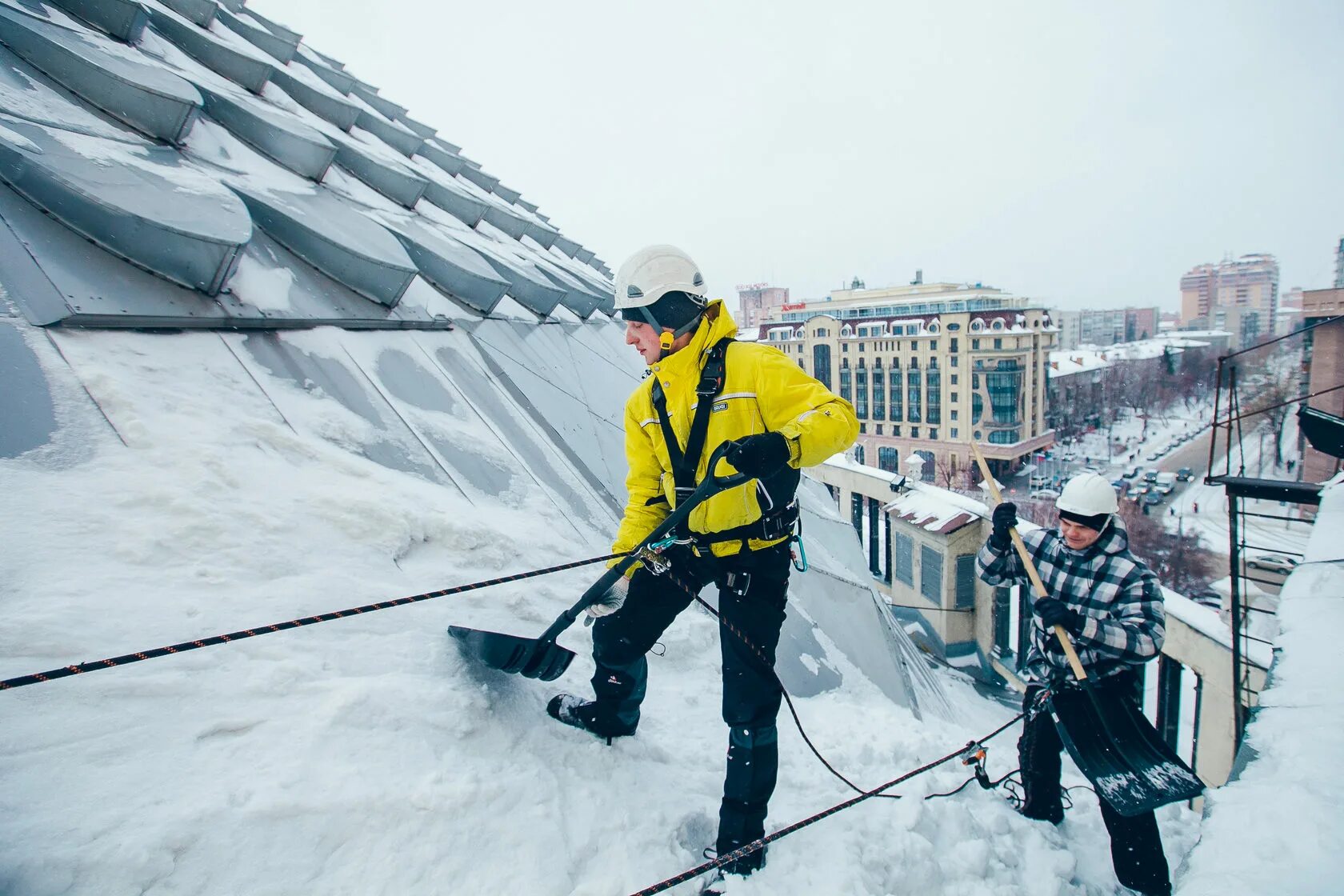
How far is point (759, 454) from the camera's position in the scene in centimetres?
247

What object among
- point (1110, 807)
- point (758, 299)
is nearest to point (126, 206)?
point (1110, 807)

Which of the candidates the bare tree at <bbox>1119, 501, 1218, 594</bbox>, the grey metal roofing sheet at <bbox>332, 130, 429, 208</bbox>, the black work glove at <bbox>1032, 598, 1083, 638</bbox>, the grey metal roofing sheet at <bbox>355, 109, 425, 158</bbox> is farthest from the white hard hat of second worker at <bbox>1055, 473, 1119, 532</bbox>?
the bare tree at <bbox>1119, 501, 1218, 594</bbox>

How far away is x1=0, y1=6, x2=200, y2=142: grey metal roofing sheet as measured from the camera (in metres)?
4.74

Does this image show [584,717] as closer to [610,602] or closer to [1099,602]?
[610,602]

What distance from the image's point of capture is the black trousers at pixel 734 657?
2.65 m

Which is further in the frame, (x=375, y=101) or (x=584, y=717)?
(x=375, y=101)

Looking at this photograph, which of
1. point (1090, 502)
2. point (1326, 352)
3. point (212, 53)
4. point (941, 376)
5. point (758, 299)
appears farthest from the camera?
point (758, 299)

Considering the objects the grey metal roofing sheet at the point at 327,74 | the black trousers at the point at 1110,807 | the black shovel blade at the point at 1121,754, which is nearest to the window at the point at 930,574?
the black trousers at the point at 1110,807

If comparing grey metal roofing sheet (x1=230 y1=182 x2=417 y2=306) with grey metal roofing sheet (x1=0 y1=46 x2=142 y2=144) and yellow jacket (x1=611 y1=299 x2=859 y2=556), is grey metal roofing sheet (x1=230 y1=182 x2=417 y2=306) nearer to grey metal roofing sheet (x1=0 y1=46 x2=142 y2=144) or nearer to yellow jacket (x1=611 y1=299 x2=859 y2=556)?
grey metal roofing sheet (x1=0 y1=46 x2=142 y2=144)

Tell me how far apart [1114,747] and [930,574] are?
11836mm

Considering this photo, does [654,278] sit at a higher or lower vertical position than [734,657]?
higher

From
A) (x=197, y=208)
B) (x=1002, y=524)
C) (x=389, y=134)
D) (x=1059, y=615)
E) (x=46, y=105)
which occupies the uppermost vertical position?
(x=389, y=134)

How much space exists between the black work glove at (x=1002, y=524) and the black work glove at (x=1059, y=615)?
0.37m

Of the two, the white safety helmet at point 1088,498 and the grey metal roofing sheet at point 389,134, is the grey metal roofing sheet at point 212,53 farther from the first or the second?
the white safety helmet at point 1088,498
